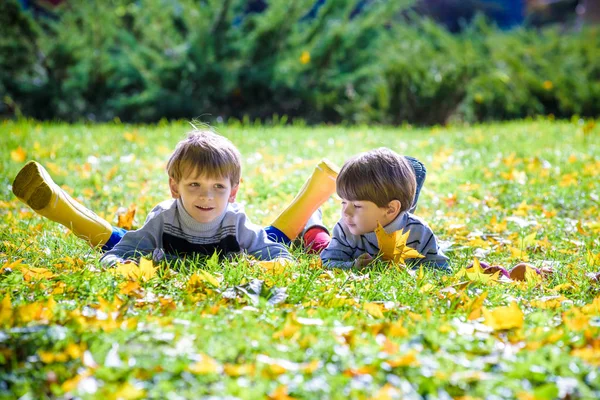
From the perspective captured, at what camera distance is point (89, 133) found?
725cm

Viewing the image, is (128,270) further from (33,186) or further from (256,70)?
(256,70)

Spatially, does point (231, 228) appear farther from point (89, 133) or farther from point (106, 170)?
point (89, 133)

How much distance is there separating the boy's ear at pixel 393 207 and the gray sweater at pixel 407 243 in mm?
41

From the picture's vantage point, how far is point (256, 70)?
9.41 metres

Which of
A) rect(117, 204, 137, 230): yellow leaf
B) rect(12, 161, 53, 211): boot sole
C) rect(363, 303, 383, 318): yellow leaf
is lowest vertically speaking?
rect(117, 204, 137, 230): yellow leaf

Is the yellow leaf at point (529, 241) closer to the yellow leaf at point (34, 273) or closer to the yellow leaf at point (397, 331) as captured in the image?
the yellow leaf at point (397, 331)

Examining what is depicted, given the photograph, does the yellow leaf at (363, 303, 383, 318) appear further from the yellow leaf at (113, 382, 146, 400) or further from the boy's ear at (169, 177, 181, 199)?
the boy's ear at (169, 177, 181, 199)

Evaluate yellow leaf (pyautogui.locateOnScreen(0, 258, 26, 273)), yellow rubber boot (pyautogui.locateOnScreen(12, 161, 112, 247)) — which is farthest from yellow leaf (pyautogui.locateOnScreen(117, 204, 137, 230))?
yellow leaf (pyautogui.locateOnScreen(0, 258, 26, 273))

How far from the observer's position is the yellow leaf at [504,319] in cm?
239

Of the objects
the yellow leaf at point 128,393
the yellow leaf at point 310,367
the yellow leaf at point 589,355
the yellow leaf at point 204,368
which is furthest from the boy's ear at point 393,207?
the yellow leaf at point 128,393

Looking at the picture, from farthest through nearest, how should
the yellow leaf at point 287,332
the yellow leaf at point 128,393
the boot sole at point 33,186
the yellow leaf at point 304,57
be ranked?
1. the yellow leaf at point 304,57
2. the boot sole at point 33,186
3. the yellow leaf at point 287,332
4. the yellow leaf at point 128,393

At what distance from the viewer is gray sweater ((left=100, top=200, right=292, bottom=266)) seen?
3.60 meters

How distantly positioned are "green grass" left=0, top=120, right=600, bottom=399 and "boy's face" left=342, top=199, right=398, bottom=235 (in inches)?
11.4

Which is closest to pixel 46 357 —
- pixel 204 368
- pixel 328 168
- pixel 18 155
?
pixel 204 368
